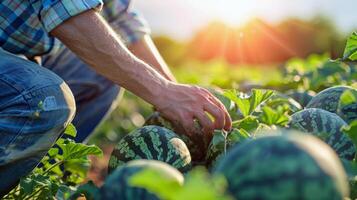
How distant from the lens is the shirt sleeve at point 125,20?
493cm

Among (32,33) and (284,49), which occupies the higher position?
(32,33)

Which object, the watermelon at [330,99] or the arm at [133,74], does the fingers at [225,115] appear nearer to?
the arm at [133,74]

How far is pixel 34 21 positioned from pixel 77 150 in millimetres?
1131

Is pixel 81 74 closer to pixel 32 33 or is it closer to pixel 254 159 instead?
pixel 32 33

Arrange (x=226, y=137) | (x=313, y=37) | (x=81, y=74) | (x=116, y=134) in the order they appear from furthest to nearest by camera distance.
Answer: (x=313, y=37) < (x=116, y=134) < (x=81, y=74) < (x=226, y=137)

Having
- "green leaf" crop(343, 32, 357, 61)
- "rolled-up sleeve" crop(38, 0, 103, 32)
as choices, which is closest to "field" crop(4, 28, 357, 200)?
"green leaf" crop(343, 32, 357, 61)

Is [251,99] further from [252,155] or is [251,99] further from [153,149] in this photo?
[252,155]

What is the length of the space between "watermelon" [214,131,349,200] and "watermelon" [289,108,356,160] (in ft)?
2.98

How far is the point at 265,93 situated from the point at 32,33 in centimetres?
158

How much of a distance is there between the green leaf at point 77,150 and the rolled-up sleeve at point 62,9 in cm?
64

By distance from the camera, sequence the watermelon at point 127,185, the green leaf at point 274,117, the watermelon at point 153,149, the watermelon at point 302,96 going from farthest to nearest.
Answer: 1. the watermelon at point 302,96
2. the watermelon at point 153,149
3. the green leaf at point 274,117
4. the watermelon at point 127,185

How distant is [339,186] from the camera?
173 centimetres

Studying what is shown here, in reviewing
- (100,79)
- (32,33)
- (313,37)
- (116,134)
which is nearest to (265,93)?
(32,33)

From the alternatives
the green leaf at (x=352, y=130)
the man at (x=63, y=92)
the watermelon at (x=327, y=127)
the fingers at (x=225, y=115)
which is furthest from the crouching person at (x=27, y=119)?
the green leaf at (x=352, y=130)
